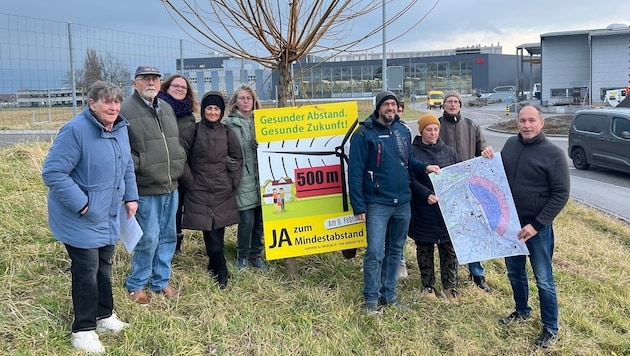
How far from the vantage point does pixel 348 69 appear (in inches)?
3068

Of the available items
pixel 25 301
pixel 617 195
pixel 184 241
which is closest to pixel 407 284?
pixel 184 241

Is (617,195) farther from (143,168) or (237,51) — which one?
(143,168)

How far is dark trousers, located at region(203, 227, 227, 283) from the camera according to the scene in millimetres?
4250

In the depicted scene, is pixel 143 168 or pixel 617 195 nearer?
pixel 143 168

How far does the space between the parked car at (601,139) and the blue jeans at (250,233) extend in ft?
34.6

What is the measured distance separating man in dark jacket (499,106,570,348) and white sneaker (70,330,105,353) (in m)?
2.98

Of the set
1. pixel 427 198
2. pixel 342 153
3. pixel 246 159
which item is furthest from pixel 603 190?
pixel 246 159

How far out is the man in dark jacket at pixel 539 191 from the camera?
3.54 metres

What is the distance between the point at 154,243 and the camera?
12.6 ft

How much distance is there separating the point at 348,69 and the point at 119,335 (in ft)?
253

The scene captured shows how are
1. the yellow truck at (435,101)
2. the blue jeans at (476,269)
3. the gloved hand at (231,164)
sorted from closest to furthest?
the gloved hand at (231,164) < the blue jeans at (476,269) < the yellow truck at (435,101)

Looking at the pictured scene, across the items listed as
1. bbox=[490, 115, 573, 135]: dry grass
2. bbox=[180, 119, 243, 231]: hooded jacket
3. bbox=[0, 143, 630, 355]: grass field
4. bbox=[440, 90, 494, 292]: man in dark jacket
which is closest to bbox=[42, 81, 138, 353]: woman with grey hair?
bbox=[0, 143, 630, 355]: grass field

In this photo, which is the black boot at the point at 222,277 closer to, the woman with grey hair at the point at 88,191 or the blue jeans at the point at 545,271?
the woman with grey hair at the point at 88,191

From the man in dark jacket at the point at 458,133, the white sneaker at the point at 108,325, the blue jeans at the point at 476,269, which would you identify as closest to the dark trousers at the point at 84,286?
the white sneaker at the point at 108,325
